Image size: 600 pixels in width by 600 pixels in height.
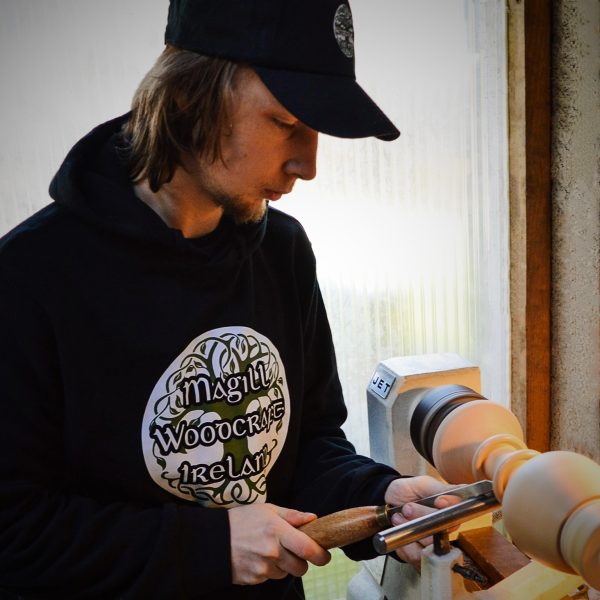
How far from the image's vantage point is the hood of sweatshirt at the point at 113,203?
990 millimetres

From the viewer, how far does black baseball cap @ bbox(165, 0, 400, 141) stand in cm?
89

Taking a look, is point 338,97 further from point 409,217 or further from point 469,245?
point 469,245

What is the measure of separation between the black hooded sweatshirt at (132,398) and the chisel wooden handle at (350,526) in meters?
0.16

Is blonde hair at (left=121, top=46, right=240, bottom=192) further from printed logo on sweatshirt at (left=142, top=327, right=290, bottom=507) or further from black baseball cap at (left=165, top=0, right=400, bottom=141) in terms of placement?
printed logo on sweatshirt at (left=142, top=327, right=290, bottom=507)

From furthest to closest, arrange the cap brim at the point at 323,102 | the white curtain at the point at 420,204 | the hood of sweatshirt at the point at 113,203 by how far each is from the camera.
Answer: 1. the white curtain at the point at 420,204
2. the hood of sweatshirt at the point at 113,203
3. the cap brim at the point at 323,102

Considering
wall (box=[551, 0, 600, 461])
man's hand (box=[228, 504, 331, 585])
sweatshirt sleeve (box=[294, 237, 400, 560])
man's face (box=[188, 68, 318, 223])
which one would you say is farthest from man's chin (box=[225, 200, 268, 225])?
wall (box=[551, 0, 600, 461])

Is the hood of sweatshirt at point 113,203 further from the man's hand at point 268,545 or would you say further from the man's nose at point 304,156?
the man's hand at point 268,545

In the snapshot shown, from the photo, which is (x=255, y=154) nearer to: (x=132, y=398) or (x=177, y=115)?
(x=177, y=115)

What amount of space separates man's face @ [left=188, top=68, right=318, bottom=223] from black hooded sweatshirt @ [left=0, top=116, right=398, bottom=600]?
11 cm

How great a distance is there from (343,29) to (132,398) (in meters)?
0.66

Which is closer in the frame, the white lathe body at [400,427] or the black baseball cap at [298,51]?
the black baseball cap at [298,51]

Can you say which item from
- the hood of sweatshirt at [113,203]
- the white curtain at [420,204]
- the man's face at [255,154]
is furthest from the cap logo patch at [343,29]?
the white curtain at [420,204]

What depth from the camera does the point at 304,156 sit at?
1.01 m

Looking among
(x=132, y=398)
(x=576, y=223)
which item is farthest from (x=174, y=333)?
(x=576, y=223)
